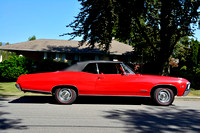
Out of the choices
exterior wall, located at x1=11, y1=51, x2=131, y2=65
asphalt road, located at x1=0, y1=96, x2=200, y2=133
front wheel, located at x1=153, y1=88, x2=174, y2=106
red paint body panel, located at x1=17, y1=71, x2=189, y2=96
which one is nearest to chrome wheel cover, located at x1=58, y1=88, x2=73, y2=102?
A: red paint body panel, located at x1=17, y1=71, x2=189, y2=96

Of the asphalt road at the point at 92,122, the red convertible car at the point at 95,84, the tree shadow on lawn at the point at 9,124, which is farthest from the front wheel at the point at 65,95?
the tree shadow on lawn at the point at 9,124

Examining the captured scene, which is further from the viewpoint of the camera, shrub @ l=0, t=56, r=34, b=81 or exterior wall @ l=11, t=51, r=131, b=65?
exterior wall @ l=11, t=51, r=131, b=65

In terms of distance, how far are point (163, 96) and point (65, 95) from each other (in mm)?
3892

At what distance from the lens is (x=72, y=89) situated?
311 inches

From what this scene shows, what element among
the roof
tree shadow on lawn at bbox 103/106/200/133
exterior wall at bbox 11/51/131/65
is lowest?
tree shadow on lawn at bbox 103/106/200/133

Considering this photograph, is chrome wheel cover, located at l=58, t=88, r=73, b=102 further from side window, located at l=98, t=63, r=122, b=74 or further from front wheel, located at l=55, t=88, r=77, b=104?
side window, located at l=98, t=63, r=122, b=74

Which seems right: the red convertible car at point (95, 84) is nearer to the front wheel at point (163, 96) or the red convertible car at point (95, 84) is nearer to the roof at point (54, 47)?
the front wheel at point (163, 96)

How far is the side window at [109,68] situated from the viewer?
811cm

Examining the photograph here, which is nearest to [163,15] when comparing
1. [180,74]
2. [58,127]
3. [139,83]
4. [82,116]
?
[180,74]

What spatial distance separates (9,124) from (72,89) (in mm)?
3118

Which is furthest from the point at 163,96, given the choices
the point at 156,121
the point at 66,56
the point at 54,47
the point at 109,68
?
the point at 54,47

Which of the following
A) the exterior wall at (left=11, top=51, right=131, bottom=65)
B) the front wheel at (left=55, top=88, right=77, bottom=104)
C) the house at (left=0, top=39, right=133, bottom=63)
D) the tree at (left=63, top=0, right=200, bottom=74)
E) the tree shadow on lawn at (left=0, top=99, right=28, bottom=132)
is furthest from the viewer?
the exterior wall at (left=11, top=51, right=131, bottom=65)

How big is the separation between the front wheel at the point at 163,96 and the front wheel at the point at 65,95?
323 cm

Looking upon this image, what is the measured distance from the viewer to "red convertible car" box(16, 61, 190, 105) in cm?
773
